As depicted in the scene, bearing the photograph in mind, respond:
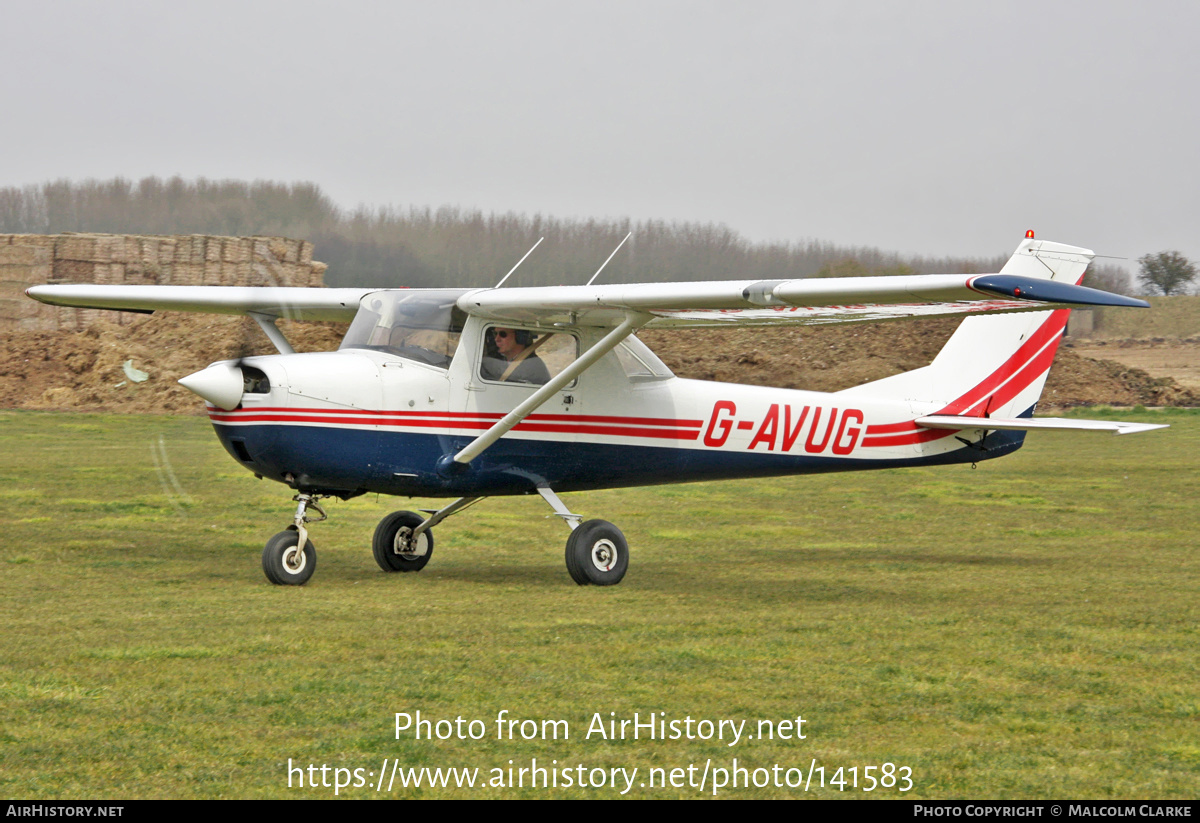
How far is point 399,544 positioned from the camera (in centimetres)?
1066

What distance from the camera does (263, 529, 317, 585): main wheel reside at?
9.34m

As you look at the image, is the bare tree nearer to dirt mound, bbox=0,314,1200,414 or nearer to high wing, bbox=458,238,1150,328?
dirt mound, bbox=0,314,1200,414

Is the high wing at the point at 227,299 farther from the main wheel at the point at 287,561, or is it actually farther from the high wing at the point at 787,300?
the main wheel at the point at 287,561

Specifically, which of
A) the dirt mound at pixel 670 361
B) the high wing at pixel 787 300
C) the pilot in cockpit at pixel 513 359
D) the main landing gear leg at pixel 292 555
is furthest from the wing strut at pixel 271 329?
the dirt mound at pixel 670 361

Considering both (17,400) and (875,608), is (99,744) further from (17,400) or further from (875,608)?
(17,400)

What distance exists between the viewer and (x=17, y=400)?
4131cm

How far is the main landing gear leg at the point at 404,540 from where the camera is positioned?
10.6 metres

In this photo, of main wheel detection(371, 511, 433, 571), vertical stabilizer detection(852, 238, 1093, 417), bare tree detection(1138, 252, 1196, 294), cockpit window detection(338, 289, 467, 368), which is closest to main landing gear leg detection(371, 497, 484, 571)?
main wheel detection(371, 511, 433, 571)

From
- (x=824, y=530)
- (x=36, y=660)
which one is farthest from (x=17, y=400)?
(x=36, y=660)

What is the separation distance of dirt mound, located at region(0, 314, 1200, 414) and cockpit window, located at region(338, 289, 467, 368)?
1164 inches

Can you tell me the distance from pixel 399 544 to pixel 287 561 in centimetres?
141

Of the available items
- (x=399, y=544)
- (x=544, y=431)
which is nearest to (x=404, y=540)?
(x=399, y=544)

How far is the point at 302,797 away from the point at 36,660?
285 centimetres

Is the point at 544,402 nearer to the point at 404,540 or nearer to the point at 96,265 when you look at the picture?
the point at 404,540
